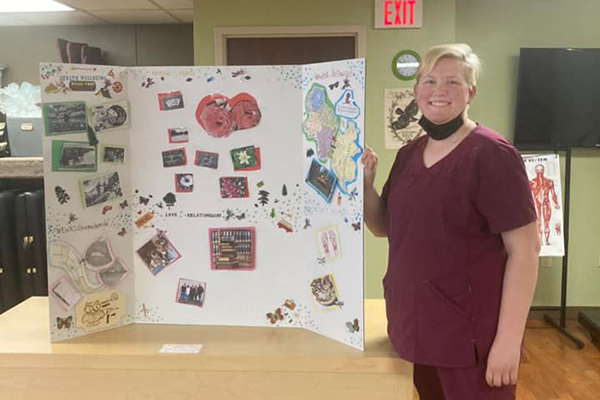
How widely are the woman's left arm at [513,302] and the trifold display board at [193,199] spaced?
34 cm

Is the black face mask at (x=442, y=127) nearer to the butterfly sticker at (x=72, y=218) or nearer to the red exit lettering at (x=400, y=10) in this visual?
the butterfly sticker at (x=72, y=218)

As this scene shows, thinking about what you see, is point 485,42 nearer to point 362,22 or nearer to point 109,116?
point 362,22

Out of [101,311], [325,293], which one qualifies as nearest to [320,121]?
[325,293]

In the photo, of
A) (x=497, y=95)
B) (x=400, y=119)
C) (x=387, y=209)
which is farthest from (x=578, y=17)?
(x=387, y=209)

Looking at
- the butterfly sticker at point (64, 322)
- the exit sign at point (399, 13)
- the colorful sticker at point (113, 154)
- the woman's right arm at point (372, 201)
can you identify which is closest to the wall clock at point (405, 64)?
the exit sign at point (399, 13)

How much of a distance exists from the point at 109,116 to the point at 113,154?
0.33 ft

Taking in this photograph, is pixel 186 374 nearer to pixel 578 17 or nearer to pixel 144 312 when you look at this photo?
pixel 144 312

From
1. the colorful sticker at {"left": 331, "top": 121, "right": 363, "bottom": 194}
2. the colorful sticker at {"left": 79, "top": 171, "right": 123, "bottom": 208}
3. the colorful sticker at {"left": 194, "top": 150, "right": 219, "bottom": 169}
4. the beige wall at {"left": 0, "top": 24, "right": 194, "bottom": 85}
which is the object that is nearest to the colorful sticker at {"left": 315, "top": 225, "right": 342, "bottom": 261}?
the colorful sticker at {"left": 331, "top": 121, "right": 363, "bottom": 194}

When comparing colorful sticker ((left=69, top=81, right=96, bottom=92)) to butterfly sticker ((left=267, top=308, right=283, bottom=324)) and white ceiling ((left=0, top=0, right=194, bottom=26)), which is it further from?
white ceiling ((left=0, top=0, right=194, bottom=26))

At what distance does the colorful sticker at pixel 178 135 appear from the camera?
4.61 ft

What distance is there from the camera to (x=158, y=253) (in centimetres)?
144

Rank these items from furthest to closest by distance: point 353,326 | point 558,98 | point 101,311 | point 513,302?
point 558,98, point 101,311, point 353,326, point 513,302

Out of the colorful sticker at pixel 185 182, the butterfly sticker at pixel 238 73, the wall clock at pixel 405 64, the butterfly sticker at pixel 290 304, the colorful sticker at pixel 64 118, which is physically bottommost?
the butterfly sticker at pixel 290 304

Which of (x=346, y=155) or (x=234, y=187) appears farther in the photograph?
(x=234, y=187)
